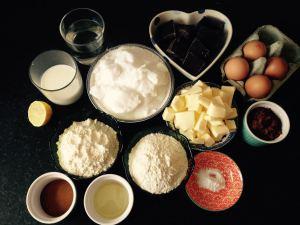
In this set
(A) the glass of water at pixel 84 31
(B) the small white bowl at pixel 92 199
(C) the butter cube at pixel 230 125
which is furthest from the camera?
(A) the glass of water at pixel 84 31

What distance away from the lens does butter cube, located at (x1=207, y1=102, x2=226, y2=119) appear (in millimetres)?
1139

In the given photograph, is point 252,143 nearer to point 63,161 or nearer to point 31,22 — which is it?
point 63,161

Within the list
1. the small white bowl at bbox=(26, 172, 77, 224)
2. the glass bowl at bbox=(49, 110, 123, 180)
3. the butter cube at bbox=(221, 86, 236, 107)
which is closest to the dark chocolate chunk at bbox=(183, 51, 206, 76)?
the butter cube at bbox=(221, 86, 236, 107)

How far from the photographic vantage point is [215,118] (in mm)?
1160

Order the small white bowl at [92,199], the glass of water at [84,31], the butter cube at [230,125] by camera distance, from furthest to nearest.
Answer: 1. the glass of water at [84,31]
2. the butter cube at [230,125]
3. the small white bowl at [92,199]

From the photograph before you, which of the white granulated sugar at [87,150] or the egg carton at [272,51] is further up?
the egg carton at [272,51]

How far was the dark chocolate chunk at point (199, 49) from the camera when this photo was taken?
1254mm

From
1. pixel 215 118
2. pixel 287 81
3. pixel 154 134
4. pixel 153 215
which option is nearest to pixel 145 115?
pixel 154 134

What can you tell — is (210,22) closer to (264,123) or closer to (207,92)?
(207,92)

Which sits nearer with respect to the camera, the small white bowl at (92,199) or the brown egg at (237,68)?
the small white bowl at (92,199)

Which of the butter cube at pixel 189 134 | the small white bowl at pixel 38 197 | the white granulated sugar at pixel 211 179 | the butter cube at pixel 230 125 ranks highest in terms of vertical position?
the butter cube at pixel 230 125

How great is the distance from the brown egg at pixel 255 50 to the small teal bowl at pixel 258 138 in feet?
0.58

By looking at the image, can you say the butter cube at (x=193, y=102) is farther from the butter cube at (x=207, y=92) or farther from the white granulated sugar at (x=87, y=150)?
the white granulated sugar at (x=87, y=150)

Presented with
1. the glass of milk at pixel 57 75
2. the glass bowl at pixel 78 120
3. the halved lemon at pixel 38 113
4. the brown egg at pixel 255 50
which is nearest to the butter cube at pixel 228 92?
the brown egg at pixel 255 50
